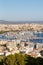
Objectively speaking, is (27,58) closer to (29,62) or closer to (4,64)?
(29,62)

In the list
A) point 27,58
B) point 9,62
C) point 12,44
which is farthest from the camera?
point 12,44

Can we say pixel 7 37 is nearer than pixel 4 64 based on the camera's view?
No

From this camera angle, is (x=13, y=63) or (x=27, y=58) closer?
(x=13, y=63)

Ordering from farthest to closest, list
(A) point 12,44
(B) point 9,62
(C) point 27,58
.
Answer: (A) point 12,44, (C) point 27,58, (B) point 9,62

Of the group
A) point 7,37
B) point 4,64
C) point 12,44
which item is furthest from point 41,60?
point 7,37

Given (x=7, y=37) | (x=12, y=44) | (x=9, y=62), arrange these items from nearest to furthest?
(x=9, y=62) → (x=12, y=44) → (x=7, y=37)

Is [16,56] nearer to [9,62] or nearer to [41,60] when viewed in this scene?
[9,62]

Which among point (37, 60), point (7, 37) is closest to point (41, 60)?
point (37, 60)

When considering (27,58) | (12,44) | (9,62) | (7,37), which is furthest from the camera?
(7,37)

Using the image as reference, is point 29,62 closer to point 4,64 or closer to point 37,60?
point 37,60
